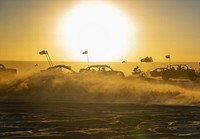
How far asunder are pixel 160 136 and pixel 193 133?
6.74 ft

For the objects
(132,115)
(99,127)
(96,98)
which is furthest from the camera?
(96,98)

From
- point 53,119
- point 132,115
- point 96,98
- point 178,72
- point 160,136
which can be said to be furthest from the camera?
point 178,72

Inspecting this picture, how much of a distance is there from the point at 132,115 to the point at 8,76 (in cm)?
3504

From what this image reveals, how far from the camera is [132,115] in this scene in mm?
31016

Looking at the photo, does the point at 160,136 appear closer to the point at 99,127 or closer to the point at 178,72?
the point at 99,127

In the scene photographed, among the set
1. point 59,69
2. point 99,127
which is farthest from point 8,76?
point 99,127

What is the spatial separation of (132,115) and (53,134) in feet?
33.6

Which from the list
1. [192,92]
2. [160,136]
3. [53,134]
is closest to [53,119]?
[53,134]

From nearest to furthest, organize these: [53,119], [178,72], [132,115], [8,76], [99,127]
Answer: [99,127]
[53,119]
[132,115]
[8,76]
[178,72]

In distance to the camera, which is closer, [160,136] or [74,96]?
[160,136]

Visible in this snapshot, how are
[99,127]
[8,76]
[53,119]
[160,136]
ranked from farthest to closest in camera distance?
[8,76] → [53,119] → [99,127] → [160,136]

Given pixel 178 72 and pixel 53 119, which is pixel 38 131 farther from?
pixel 178 72

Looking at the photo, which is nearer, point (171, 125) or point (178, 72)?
point (171, 125)

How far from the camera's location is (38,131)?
22.5 metres
